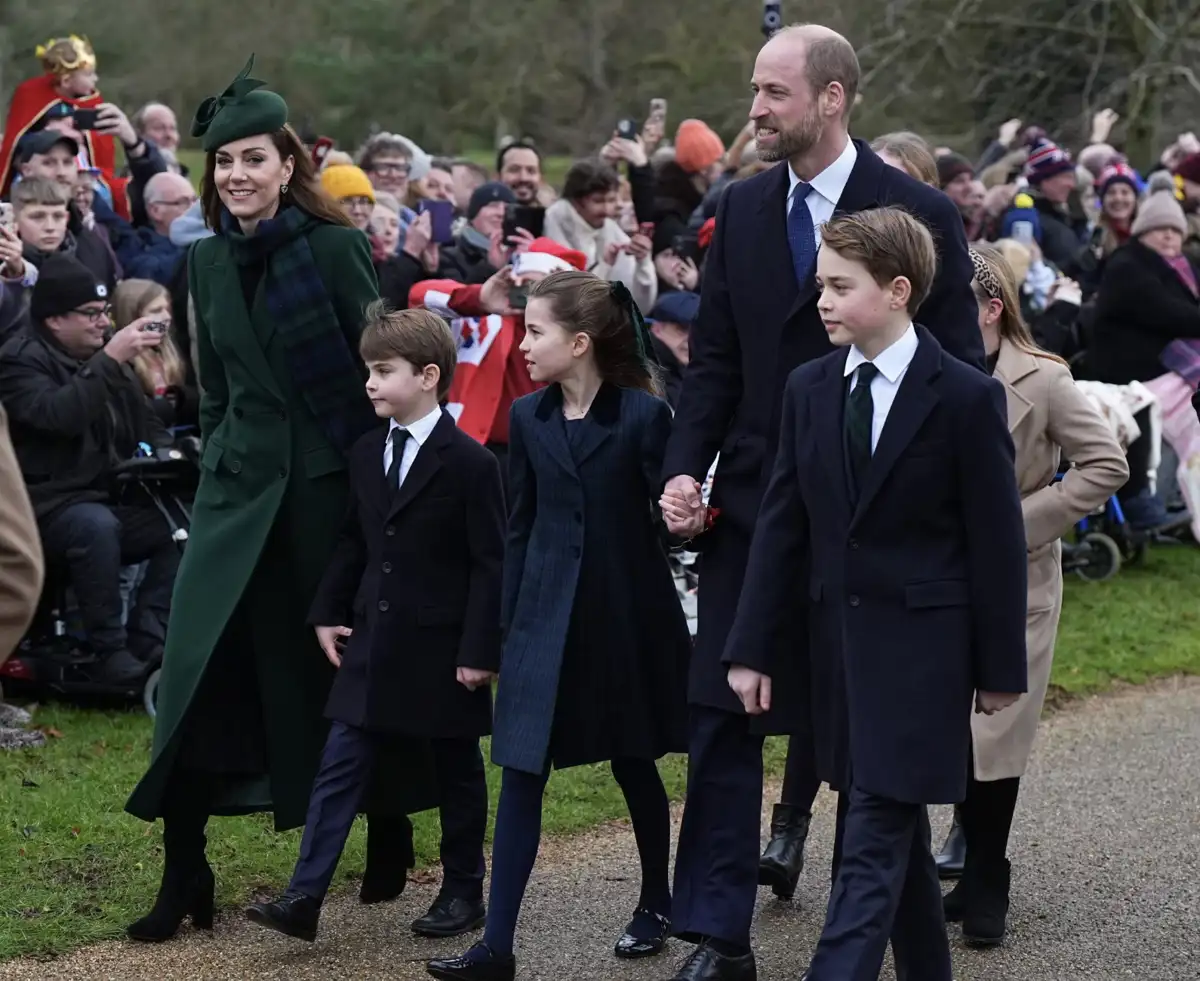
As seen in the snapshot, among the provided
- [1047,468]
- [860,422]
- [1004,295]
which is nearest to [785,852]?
[1047,468]

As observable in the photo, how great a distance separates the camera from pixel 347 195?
9.33 meters

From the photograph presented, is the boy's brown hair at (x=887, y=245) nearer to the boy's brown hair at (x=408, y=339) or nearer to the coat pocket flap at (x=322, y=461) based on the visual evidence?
the boy's brown hair at (x=408, y=339)

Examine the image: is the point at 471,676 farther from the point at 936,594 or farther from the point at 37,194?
the point at 37,194

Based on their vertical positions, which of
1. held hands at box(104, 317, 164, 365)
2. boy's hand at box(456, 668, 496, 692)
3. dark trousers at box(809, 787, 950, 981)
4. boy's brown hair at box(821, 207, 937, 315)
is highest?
boy's brown hair at box(821, 207, 937, 315)

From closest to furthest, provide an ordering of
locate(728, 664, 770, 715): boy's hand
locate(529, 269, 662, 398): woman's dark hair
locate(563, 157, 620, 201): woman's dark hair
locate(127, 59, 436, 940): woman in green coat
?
locate(728, 664, 770, 715): boy's hand
locate(529, 269, 662, 398): woman's dark hair
locate(127, 59, 436, 940): woman in green coat
locate(563, 157, 620, 201): woman's dark hair

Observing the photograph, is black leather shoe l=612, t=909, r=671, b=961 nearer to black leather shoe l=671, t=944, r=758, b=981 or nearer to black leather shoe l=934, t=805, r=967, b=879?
black leather shoe l=671, t=944, r=758, b=981

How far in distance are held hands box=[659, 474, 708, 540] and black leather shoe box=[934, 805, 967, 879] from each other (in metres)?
1.47

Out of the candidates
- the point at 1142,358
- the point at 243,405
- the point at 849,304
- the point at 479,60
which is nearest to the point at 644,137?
the point at 1142,358

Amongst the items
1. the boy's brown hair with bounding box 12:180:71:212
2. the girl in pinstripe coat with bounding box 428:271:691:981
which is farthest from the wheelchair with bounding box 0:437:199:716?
the girl in pinstripe coat with bounding box 428:271:691:981

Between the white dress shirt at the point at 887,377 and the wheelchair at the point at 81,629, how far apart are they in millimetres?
3971

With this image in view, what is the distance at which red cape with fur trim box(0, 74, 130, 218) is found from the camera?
9523 millimetres

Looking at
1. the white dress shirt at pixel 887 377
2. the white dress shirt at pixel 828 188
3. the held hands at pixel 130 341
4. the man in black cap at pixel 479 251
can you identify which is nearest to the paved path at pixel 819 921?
the white dress shirt at pixel 887 377

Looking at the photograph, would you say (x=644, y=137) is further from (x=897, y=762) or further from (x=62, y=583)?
(x=897, y=762)

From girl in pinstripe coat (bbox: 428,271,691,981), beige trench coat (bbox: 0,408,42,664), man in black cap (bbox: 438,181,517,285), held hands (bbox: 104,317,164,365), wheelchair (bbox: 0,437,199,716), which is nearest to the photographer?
girl in pinstripe coat (bbox: 428,271,691,981)
